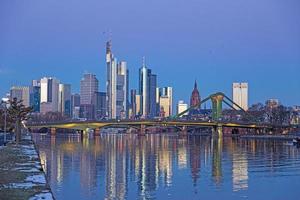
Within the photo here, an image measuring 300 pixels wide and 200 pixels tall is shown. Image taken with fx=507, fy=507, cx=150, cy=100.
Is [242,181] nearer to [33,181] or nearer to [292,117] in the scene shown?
[33,181]

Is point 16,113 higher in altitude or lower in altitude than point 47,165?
higher

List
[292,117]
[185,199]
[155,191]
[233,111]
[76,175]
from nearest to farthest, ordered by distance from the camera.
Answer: [185,199], [155,191], [76,175], [292,117], [233,111]

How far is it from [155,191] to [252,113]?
142850 millimetres

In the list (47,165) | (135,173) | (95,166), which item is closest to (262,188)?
(135,173)

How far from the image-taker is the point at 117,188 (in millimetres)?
20656

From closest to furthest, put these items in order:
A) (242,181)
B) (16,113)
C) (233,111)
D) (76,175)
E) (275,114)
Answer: (242,181), (76,175), (16,113), (275,114), (233,111)

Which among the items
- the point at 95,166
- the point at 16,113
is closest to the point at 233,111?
the point at 16,113

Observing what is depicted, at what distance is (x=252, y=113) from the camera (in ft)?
522

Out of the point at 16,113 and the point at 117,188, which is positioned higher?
the point at 16,113

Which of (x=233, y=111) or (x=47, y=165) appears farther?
(x=233, y=111)

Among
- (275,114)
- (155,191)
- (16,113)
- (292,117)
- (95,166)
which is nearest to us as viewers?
(155,191)

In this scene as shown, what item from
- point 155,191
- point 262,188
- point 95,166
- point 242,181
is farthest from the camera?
point 95,166

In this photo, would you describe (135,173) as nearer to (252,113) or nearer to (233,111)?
(252,113)

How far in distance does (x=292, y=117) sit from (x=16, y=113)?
11775 centimetres
